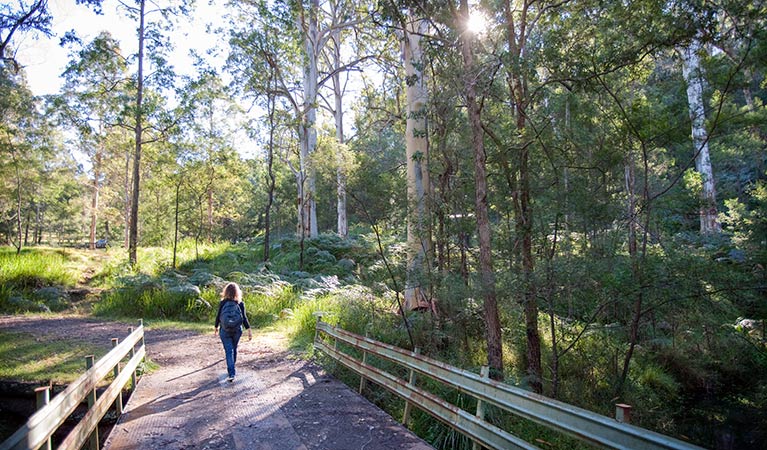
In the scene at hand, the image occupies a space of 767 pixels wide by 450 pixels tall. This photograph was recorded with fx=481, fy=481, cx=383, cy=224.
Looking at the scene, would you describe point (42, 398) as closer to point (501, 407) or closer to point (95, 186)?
point (501, 407)

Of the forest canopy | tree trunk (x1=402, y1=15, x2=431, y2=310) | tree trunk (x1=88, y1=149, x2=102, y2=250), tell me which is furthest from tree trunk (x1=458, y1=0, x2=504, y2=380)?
tree trunk (x1=88, y1=149, x2=102, y2=250)

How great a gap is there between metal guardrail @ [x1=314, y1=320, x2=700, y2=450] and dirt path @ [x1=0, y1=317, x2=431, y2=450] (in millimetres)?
441

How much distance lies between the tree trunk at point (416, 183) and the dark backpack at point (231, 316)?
3.18m

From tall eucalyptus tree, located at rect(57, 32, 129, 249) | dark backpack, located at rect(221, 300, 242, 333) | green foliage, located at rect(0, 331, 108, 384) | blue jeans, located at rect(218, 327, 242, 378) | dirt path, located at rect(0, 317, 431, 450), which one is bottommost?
dirt path, located at rect(0, 317, 431, 450)

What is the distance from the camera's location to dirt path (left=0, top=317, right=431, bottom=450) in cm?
541

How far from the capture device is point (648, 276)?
25.5ft

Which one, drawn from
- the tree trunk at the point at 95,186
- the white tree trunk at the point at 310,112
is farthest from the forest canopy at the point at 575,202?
the tree trunk at the point at 95,186

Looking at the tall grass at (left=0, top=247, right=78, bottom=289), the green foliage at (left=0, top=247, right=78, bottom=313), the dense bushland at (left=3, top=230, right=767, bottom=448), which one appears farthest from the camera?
A: the tall grass at (left=0, top=247, right=78, bottom=289)

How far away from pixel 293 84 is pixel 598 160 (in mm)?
23197

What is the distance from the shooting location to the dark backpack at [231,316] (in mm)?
8477

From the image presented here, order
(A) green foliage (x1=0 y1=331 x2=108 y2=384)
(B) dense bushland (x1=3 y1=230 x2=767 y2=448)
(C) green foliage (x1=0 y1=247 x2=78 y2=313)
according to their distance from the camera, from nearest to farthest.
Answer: (B) dense bushland (x1=3 y1=230 x2=767 y2=448), (A) green foliage (x1=0 y1=331 x2=108 y2=384), (C) green foliage (x1=0 y1=247 x2=78 y2=313)

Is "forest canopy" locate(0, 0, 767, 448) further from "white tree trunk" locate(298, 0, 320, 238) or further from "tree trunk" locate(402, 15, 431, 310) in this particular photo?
"white tree trunk" locate(298, 0, 320, 238)

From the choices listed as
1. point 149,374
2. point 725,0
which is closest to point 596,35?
point 725,0

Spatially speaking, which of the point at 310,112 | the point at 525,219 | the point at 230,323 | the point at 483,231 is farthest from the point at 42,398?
the point at 310,112
